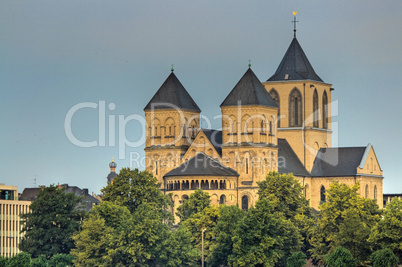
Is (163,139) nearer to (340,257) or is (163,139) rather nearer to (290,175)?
(290,175)

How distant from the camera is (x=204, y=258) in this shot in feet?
490

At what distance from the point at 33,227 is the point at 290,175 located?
89.7 feet

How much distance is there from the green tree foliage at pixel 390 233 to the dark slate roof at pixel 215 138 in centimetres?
4064

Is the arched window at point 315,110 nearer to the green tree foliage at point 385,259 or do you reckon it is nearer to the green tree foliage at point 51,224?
the green tree foliage at point 51,224

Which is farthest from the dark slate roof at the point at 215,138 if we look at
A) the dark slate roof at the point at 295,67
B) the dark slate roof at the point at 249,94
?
the dark slate roof at the point at 295,67

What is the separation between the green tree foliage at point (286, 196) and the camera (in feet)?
517

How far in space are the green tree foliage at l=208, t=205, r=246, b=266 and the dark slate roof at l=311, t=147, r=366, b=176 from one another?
30810 mm

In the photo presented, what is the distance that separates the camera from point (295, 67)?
608 ft

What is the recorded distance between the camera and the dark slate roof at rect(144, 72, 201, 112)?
17862 centimetres

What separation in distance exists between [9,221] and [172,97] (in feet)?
79.2

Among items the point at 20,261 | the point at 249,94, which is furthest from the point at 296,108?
the point at 20,261

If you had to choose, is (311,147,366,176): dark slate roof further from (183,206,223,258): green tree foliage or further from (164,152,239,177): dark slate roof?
(183,206,223,258): green tree foliage

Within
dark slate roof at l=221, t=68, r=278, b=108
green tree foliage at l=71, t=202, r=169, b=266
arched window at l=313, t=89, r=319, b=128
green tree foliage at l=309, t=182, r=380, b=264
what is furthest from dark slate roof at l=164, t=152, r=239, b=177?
green tree foliage at l=309, t=182, r=380, b=264

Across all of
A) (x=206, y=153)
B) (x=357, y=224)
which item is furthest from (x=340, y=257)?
(x=206, y=153)
